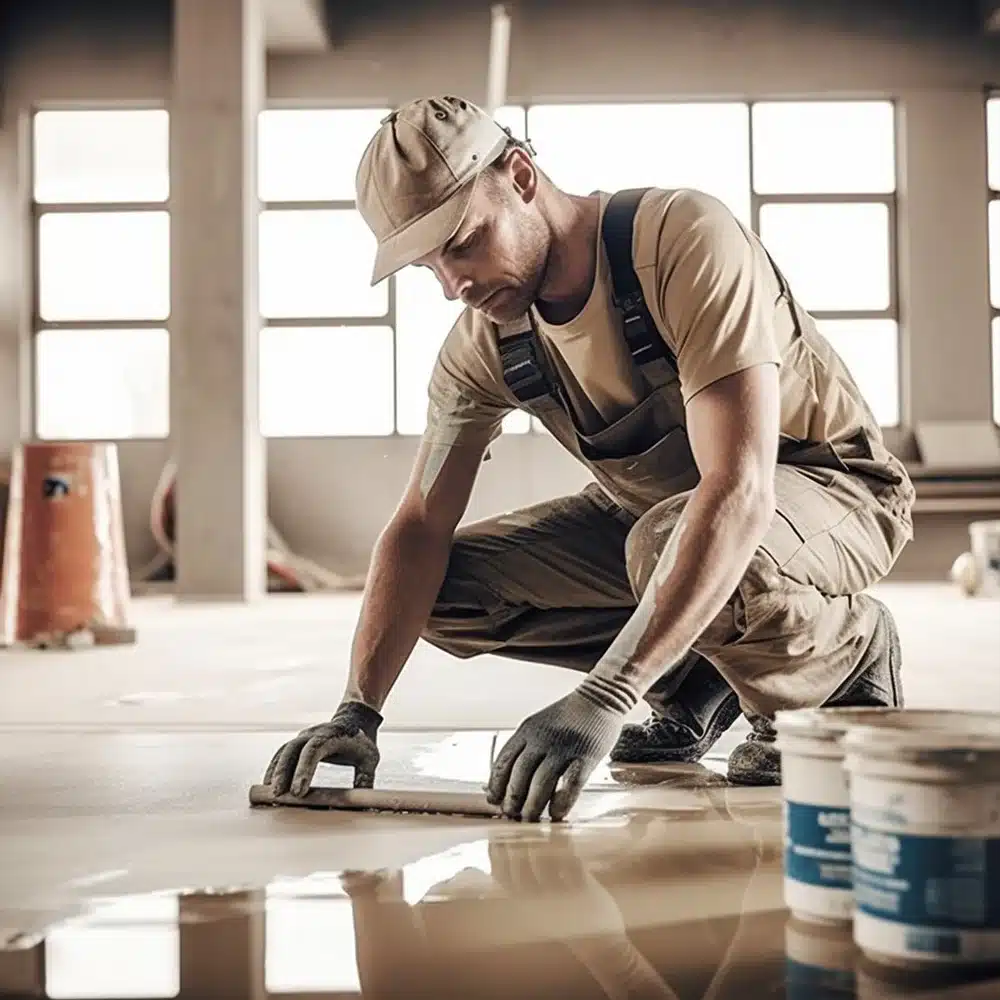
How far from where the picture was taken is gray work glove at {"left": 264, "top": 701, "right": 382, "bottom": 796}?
2.21 m

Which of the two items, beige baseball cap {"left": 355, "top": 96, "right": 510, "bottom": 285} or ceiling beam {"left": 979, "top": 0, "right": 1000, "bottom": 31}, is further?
ceiling beam {"left": 979, "top": 0, "right": 1000, "bottom": 31}

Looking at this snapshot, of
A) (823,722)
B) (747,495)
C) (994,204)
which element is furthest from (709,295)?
(994,204)

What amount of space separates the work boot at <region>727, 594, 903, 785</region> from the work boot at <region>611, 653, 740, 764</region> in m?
0.23

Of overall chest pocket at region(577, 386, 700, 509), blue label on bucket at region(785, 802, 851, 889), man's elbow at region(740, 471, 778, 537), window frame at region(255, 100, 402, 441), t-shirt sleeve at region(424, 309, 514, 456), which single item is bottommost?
blue label on bucket at region(785, 802, 851, 889)

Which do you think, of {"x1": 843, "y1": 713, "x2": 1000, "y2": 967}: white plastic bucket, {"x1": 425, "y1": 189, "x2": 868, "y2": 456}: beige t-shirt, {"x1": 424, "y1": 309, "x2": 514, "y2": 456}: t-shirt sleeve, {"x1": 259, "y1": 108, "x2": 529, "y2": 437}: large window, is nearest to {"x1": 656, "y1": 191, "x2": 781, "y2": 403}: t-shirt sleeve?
{"x1": 425, "y1": 189, "x2": 868, "y2": 456}: beige t-shirt

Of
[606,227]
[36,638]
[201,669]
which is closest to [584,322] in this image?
[606,227]

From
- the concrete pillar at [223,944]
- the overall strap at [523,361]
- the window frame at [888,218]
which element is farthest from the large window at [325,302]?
the concrete pillar at [223,944]

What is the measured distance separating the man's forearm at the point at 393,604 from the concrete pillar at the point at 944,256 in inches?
326

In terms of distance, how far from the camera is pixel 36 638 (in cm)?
560

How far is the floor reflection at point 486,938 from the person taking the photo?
4.27 feet

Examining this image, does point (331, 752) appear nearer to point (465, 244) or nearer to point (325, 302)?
point (465, 244)

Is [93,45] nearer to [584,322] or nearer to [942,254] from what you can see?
[942,254]

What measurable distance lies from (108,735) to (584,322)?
4.91 feet

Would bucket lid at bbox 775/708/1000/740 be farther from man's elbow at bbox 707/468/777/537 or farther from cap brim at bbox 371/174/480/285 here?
cap brim at bbox 371/174/480/285
